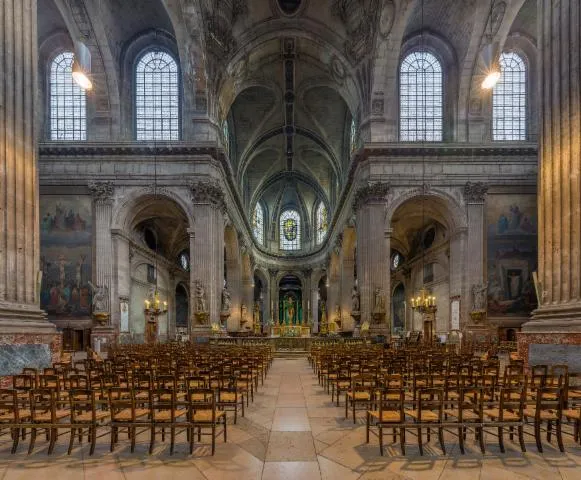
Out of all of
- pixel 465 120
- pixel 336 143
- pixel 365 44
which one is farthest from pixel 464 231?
pixel 336 143

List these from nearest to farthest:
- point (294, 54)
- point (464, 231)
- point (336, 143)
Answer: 1. point (464, 231)
2. point (294, 54)
3. point (336, 143)

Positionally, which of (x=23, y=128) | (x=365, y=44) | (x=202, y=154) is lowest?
(x=23, y=128)

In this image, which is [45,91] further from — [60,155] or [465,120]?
[465,120]

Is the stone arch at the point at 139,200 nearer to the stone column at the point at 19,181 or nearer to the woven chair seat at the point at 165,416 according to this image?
the stone column at the point at 19,181

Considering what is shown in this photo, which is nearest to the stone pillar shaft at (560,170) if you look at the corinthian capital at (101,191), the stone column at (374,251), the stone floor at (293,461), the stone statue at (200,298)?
the stone floor at (293,461)

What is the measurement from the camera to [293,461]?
6746mm

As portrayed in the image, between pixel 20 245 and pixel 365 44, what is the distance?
1001 inches

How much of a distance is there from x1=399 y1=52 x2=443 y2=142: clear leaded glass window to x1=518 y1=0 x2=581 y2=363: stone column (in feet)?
60.6

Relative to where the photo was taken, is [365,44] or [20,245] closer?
[20,245]

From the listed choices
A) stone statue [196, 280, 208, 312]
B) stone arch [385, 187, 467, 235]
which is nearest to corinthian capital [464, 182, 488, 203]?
stone arch [385, 187, 467, 235]

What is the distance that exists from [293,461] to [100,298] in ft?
84.6

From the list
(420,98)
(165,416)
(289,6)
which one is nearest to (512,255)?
(420,98)

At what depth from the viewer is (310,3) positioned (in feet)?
105

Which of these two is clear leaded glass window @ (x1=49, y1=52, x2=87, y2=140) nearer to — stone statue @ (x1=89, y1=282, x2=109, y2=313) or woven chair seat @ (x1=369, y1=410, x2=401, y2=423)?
stone statue @ (x1=89, y1=282, x2=109, y2=313)
